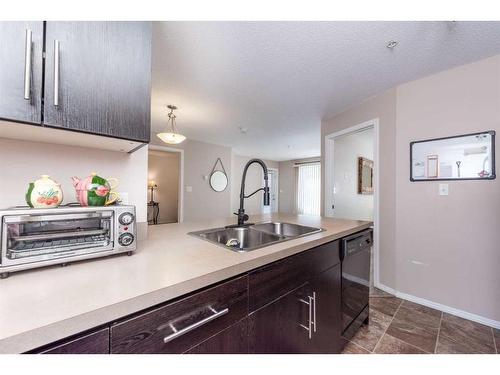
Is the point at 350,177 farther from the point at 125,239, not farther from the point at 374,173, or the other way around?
the point at 125,239

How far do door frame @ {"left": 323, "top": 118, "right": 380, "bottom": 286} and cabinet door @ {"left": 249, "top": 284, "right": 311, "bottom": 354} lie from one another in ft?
5.75

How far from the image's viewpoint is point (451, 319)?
1743 mm

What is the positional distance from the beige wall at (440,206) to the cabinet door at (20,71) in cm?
268

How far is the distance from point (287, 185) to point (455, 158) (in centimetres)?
554

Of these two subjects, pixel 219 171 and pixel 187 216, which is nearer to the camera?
pixel 187 216

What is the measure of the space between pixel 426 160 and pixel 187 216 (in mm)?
4150

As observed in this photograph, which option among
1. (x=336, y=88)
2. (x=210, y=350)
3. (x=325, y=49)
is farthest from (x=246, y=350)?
(x=336, y=88)

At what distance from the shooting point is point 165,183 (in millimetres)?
5602

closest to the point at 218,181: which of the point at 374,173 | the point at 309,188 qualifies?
the point at 309,188

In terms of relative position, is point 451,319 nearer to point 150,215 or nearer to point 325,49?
point 325,49

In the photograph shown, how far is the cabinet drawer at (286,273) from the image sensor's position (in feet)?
2.53

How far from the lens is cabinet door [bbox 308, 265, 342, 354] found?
106 centimetres

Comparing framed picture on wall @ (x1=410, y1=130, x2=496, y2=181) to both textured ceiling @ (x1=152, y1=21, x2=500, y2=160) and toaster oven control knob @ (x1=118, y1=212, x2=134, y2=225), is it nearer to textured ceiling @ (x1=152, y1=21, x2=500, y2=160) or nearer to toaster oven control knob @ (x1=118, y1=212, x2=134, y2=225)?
textured ceiling @ (x1=152, y1=21, x2=500, y2=160)

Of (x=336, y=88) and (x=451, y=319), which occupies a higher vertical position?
(x=336, y=88)
